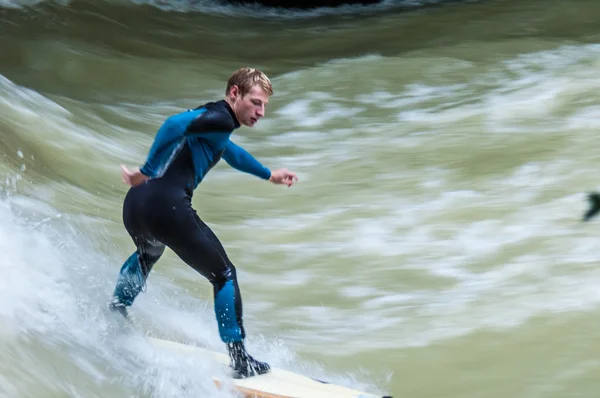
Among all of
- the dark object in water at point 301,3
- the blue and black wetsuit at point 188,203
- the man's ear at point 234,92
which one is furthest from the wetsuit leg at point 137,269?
the dark object in water at point 301,3

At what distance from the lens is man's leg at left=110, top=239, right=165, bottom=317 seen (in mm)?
3895

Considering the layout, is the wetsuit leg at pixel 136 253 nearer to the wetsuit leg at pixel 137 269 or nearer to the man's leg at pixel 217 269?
the wetsuit leg at pixel 137 269

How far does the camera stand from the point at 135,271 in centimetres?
398

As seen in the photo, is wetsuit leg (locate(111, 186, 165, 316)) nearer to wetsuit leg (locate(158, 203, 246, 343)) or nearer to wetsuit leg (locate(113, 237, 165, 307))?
wetsuit leg (locate(113, 237, 165, 307))

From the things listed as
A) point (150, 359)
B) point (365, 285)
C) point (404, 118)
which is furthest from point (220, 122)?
point (404, 118)

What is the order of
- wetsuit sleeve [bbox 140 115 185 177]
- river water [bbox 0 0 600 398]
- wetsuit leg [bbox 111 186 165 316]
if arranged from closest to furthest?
wetsuit sleeve [bbox 140 115 185 177] → wetsuit leg [bbox 111 186 165 316] → river water [bbox 0 0 600 398]

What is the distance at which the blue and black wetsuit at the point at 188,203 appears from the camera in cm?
364

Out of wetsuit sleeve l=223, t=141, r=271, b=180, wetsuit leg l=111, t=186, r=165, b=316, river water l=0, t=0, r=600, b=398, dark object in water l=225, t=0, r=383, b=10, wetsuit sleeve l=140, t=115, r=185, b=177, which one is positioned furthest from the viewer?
dark object in water l=225, t=0, r=383, b=10

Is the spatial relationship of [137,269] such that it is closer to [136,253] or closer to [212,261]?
[136,253]

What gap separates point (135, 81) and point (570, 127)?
601cm

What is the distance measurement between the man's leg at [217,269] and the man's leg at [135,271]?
0.19 metres

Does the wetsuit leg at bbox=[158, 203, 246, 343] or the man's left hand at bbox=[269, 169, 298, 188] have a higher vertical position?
the man's left hand at bbox=[269, 169, 298, 188]

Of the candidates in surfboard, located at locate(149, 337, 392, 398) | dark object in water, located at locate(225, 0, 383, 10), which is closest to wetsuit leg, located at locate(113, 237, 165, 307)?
surfboard, located at locate(149, 337, 392, 398)

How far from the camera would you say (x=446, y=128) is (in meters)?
9.91
